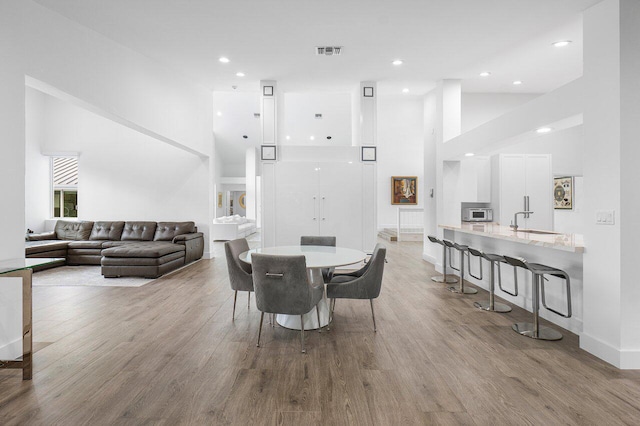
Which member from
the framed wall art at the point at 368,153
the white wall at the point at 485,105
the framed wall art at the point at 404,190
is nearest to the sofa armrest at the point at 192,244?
the framed wall art at the point at 368,153

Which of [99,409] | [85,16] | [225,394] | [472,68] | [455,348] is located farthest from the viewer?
[472,68]

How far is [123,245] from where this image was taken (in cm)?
626

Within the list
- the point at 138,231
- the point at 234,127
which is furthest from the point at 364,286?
the point at 234,127

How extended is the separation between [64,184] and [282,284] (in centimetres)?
763

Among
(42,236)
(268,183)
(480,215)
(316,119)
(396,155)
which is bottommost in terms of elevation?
(42,236)

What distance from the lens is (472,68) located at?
5297mm

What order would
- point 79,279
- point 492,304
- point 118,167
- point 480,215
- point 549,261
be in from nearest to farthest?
1. point 549,261
2. point 492,304
3. point 79,279
4. point 480,215
5. point 118,167

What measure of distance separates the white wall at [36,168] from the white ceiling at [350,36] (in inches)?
173

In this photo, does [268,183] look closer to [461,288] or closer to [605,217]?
[461,288]

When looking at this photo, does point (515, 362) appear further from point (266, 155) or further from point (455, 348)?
point (266, 155)

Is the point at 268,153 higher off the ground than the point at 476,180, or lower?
higher

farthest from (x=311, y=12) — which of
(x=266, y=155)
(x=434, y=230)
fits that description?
(x=434, y=230)

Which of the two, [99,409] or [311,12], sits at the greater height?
[311,12]

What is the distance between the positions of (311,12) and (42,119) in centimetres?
732
